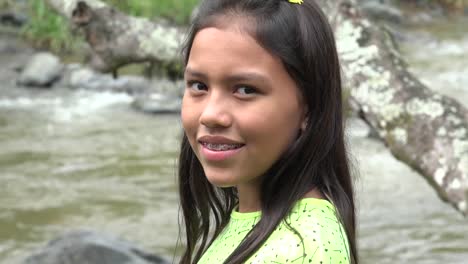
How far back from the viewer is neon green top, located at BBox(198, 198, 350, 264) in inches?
49.6

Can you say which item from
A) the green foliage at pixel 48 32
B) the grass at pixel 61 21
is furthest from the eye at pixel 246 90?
the green foliage at pixel 48 32

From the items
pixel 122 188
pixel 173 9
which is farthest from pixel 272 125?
pixel 173 9

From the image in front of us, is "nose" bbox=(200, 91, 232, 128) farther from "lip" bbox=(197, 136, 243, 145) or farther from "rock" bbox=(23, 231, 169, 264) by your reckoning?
"rock" bbox=(23, 231, 169, 264)

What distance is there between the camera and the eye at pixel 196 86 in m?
1.39

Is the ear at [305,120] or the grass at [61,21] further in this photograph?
the grass at [61,21]

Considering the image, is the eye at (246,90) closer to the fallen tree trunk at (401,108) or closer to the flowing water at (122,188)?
the fallen tree trunk at (401,108)

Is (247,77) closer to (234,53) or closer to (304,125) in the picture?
(234,53)

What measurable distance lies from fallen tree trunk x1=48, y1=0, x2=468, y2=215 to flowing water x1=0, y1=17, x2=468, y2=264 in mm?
1824

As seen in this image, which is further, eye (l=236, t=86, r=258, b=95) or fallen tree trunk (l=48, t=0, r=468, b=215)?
Result: fallen tree trunk (l=48, t=0, r=468, b=215)

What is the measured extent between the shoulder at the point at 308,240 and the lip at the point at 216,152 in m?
0.13

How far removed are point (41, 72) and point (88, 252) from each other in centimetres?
676

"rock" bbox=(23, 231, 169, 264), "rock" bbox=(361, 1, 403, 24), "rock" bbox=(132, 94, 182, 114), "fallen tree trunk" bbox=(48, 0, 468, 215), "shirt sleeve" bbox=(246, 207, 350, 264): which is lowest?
"rock" bbox=(361, 1, 403, 24)

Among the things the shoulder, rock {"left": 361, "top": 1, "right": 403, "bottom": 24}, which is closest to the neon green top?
the shoulder

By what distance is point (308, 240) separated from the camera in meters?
1.27
